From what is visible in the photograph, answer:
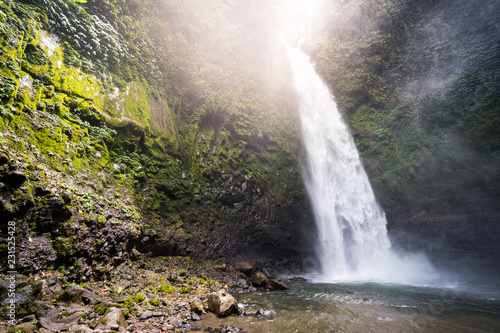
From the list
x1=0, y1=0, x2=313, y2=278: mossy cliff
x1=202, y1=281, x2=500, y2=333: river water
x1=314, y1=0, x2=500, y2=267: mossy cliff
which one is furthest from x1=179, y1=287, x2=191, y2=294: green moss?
x1=314, y1=0, x2=500, y2=267: mossy cliff

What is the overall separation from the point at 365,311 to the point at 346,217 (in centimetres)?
846

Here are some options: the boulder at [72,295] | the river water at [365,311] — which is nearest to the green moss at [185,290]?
the river water at [365,311]

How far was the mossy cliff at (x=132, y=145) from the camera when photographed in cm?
475

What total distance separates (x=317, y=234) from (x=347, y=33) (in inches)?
722

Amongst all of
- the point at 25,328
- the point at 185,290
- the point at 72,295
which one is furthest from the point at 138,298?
the point at 25,328

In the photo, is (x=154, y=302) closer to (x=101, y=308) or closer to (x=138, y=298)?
(x=138, y=298)

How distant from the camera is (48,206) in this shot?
4535 mm

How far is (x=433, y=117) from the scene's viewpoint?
13242 millimetres

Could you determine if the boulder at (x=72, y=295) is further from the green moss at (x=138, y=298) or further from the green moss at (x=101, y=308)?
the green moss at (x=138, y=298)

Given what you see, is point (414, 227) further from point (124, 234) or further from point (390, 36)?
point (124, 234)

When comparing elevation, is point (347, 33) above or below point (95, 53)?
above

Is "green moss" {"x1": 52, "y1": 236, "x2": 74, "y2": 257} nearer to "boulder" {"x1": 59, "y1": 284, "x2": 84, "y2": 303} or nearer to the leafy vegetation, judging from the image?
"boulder" {"x1": 59, "y1": 284, "x2": 84, "y2": 303}

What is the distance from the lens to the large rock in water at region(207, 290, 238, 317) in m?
5.14

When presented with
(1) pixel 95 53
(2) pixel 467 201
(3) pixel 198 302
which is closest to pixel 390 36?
(2) pixel 467 201
